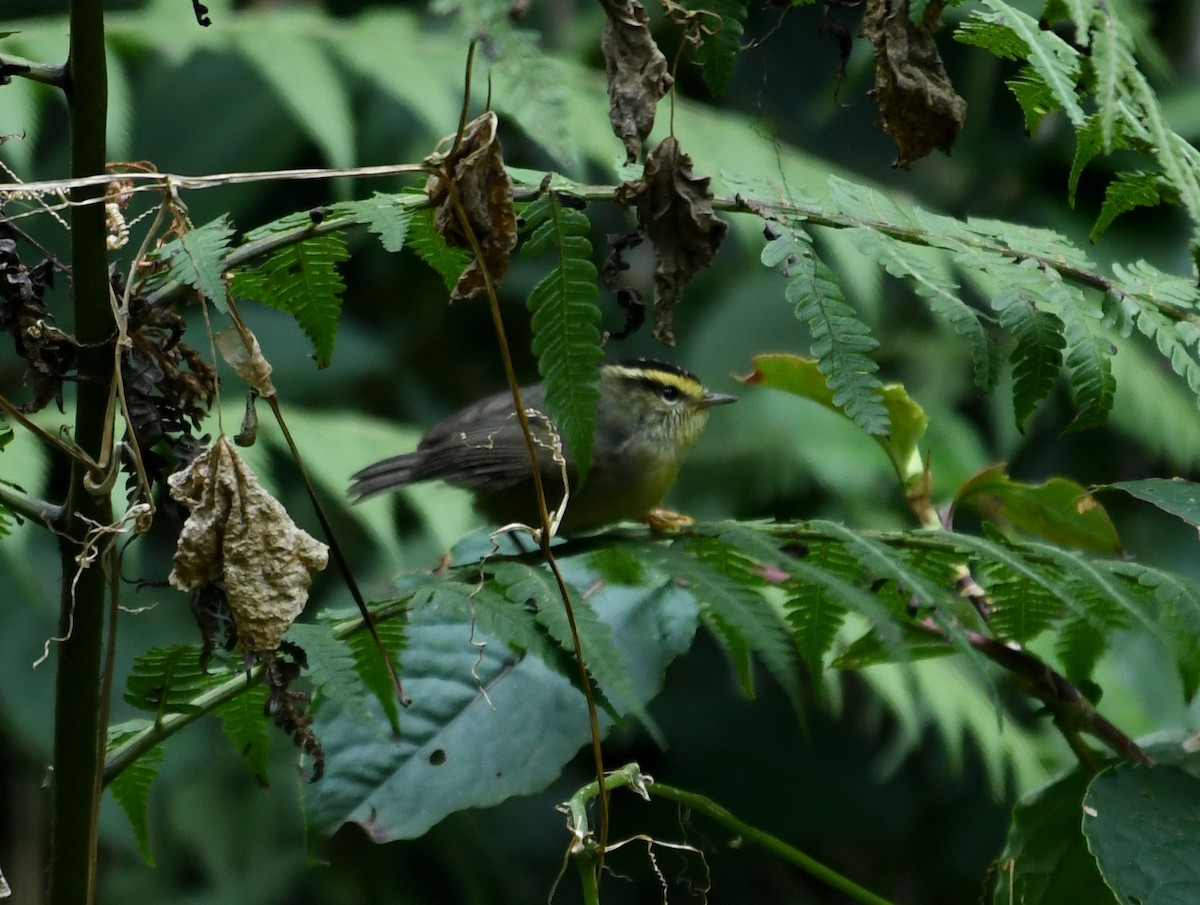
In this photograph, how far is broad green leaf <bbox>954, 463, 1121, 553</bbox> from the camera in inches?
64.0

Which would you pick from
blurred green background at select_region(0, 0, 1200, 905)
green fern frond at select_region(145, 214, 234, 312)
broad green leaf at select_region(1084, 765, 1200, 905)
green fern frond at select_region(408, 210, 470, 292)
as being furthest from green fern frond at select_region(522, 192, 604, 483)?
blurred green background at select_region(0, 0, 1200, 905)

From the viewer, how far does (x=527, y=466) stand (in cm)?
256

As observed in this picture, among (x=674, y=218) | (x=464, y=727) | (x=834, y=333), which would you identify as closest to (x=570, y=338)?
(x=674, y=218)

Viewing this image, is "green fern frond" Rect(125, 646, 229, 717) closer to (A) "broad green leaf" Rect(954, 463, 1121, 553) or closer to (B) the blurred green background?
(A) "broad green leaf" Rect(954, 463, 1121, 553)

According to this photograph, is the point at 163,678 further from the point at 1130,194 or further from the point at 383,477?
the point at 383,477

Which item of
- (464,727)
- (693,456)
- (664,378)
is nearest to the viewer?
(464,727)

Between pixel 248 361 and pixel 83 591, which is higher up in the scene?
pixel 248 361

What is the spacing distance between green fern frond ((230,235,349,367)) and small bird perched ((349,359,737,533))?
1.02 meters

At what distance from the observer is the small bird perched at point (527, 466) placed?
2.54 metres

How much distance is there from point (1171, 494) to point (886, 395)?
0.41m

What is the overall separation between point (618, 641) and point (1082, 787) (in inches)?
23.7

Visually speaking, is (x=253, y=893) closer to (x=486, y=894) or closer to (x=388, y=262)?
(x=486, y=894)

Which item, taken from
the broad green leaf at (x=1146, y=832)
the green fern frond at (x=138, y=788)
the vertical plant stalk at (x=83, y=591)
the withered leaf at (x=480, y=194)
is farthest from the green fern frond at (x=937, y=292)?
the green fern frond at (x=138, y=788)

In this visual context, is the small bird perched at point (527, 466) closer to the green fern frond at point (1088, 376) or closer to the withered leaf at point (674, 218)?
the withered leaf at point (674, 218)
